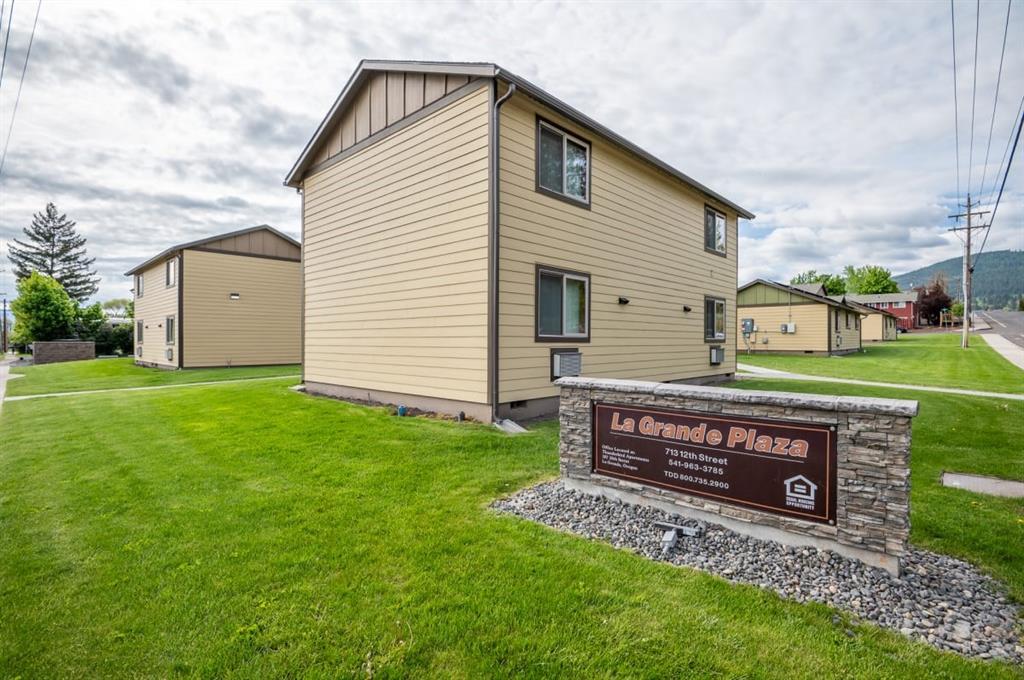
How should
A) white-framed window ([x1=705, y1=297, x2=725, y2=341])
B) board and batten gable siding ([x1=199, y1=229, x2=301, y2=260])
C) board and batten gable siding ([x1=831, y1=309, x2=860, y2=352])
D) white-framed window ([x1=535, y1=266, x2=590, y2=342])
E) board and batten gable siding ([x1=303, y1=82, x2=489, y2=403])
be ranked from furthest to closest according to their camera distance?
board and batten gable siding ([x1=831, y1=309, x2=860, y2=352]), board and batten gable siding ([x1=199, y1=229, x2=301, y2=260]), white-framed window ([x1=705, y1=297, x2=725, y2=341]), white-framed window ([x1=535, y1=266, x2=590, y2=342]), board and batten gable siding ([x1=303, y1=82, x2=489, y2=403])

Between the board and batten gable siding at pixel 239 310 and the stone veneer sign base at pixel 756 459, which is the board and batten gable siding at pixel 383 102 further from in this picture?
the board and batten gable siding at pixel 239 310

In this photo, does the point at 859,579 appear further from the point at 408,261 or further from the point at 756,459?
the point at 408,261

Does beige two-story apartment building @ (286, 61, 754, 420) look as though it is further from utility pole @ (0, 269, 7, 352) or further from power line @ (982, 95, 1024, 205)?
utility pole @ (0, 269, 7, 352)

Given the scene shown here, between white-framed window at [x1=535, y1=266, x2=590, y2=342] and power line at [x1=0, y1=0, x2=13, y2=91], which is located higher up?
power line at [x1=0, y1=0, x2=13, y2=91]

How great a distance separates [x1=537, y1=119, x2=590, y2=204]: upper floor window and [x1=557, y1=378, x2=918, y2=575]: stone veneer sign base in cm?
522

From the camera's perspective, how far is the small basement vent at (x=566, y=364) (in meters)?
8.74

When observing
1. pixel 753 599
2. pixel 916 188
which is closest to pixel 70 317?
pixel 753 599

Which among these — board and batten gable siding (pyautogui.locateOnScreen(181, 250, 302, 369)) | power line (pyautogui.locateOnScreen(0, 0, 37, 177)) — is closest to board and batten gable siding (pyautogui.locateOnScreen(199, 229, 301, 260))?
board and batten gable siding (pyautogui.locateOnScreen(181, 250, 302, 369))

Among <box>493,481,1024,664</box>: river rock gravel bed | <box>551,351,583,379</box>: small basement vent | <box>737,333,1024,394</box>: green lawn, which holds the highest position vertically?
<box>551,351,583,379</box>: small basement vent

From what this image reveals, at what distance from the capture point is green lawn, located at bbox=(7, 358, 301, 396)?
14.8 metres

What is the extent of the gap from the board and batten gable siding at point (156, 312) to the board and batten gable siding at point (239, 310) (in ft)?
2.62

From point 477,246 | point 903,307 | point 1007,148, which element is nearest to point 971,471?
point 477,246

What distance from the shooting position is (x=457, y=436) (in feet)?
22.3

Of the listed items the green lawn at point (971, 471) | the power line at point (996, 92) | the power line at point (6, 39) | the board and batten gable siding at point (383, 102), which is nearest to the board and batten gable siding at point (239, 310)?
the board and batten gable siding at point (383, 102)
